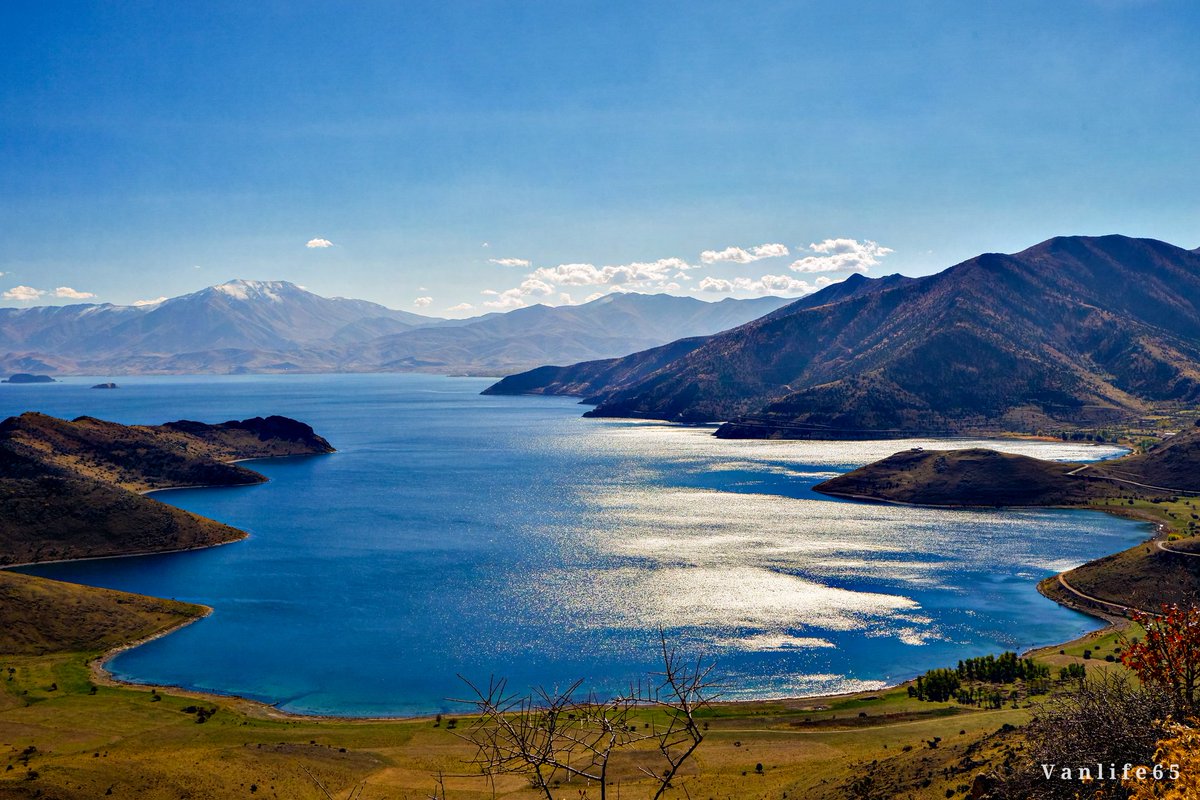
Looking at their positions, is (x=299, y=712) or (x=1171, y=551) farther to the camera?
(x=1171, y=551)

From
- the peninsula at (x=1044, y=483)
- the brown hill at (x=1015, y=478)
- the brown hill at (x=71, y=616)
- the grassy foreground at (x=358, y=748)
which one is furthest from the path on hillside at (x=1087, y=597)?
the brown hill at (x=71, y=616)

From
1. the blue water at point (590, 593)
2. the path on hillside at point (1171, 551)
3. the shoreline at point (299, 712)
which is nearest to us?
the shoreline at point (299, 712)

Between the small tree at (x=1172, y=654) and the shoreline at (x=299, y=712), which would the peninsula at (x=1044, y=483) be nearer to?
the shoreline at (x=299, y=712)

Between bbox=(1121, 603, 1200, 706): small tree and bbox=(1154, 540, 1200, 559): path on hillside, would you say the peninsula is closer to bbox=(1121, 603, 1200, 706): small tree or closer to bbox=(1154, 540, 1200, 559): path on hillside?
bbox=(1154, 540, 1200, 559): path on hillside

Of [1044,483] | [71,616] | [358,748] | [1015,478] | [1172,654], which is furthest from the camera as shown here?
[1015,478]

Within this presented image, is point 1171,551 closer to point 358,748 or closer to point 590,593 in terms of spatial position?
point 590,593

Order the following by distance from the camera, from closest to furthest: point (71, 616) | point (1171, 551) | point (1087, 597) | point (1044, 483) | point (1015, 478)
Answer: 1. point (71, 616)
2. point (1171, 551)
3. point (1087, 597)
4. point (1044, 483)
5. point (1015, 478)

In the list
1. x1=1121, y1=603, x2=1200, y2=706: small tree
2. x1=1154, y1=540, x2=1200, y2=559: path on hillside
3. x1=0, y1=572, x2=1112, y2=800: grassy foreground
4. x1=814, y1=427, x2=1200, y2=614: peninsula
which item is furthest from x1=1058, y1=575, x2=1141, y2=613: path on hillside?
x1=1121, y1=603, x2=1200, y2=706: small tree

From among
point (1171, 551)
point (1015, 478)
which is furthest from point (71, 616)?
point (1015, 478)

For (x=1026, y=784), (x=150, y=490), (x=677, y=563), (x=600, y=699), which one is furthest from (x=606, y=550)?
(x=150, y=490)

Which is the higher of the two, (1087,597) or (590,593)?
(1087,597)
